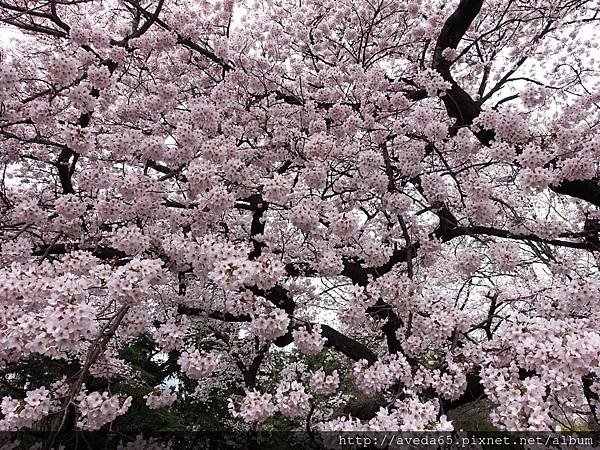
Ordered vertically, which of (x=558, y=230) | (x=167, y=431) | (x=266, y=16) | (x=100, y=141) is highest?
(x=266, y=16)

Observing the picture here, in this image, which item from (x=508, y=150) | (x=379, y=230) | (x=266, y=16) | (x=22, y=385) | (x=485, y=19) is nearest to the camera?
(x=508, y=150)

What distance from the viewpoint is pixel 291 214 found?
146 inches

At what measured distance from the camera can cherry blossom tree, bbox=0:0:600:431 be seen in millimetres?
2918

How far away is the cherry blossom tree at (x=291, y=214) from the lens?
2.92 meters

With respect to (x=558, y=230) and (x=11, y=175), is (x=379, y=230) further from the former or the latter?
(x=11, y=175)

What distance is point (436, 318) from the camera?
135 inches

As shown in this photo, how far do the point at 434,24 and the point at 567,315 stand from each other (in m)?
5.73

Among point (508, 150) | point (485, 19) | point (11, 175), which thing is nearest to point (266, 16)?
point (485, 19)

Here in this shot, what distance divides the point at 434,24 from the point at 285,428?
8.21 metres

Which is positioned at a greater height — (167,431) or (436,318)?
(436,318)

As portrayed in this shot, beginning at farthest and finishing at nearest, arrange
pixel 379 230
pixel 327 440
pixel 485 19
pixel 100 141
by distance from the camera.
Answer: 1. pixel 485 19
2. pixel 379 230
3. pixel 100 141
4. pixel 327 440

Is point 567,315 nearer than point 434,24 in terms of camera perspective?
Yes

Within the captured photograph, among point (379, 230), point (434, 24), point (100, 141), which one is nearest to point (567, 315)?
point (379, 230)

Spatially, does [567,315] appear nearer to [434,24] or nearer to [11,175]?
[434,24]
